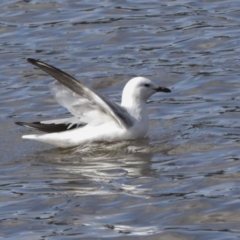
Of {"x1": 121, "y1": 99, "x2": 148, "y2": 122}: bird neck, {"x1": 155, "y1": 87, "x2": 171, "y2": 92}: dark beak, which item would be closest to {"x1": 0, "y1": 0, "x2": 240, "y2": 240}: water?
{"x1": 121, "y1": 99, "x2": 148, "y2": 122}: bird neck

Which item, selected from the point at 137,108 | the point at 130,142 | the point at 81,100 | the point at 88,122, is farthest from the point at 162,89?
the point at 81,100

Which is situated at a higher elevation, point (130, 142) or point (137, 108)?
point (137, 108)

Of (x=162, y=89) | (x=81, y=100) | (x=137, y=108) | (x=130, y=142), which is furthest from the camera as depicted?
(x=162, y=89)

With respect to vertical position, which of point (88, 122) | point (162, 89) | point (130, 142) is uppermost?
point (162, 89)

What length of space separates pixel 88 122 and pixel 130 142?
489mm

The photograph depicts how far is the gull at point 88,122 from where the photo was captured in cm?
1075

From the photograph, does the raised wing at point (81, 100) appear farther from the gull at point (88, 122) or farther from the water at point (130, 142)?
the water at point (130, 142)

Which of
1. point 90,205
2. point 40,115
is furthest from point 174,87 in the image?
point 90,205

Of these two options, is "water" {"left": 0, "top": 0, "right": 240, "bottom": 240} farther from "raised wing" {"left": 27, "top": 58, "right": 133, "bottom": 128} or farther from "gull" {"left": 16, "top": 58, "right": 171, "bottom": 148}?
"raised wing" {"left": 27, "top": 58, "right": 133, "bottom": 128}

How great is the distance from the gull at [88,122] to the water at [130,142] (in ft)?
0.44

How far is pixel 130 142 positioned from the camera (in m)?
11.1

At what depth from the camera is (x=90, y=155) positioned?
10.7m

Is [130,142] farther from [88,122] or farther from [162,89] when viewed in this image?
[162,89]

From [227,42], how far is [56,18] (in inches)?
123
